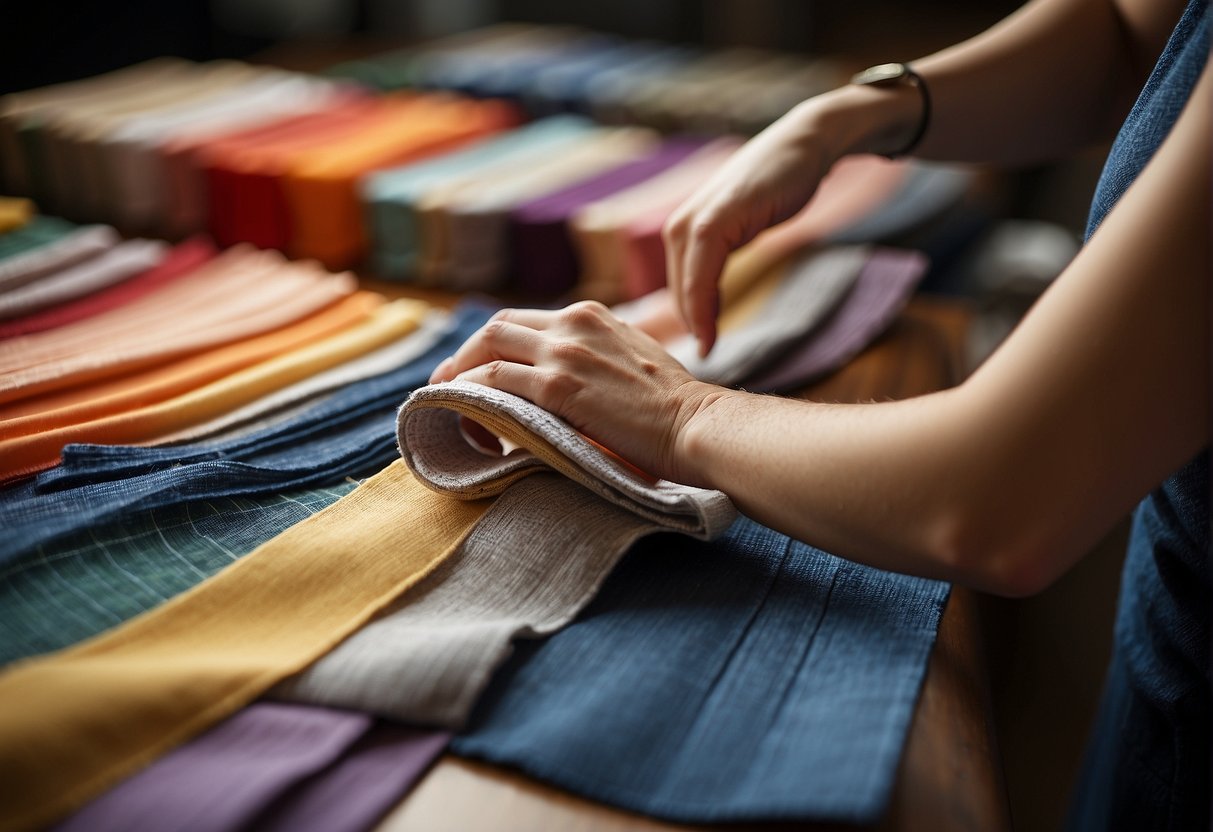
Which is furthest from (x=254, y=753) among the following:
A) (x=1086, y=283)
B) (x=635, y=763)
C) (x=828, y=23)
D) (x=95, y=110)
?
(x=828, y=23)

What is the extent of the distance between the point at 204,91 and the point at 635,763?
3.74 ft

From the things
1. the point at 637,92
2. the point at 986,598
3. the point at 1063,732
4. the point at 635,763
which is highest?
the point at 637,92

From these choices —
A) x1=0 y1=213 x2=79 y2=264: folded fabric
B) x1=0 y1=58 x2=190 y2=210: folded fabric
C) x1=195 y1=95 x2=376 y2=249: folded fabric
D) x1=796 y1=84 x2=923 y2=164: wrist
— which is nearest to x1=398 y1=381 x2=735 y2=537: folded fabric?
x1=796 y1=84 x2=923 y2=164: wrist

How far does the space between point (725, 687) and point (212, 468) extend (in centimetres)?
30

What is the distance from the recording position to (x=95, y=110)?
45.1 inches

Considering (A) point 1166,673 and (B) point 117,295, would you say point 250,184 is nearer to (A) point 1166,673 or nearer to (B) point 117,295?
(B) point 117,295

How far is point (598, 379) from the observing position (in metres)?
0.55

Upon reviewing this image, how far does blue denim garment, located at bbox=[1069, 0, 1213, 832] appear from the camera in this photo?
0.53 m

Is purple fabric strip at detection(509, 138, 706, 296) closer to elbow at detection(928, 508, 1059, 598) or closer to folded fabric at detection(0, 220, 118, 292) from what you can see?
folded fabric at detection(0, 220, 118, 292)

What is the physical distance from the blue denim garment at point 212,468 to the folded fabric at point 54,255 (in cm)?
Answer: 28

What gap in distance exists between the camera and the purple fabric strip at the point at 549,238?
0.95 m

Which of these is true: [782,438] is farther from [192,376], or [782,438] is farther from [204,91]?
[204,91]

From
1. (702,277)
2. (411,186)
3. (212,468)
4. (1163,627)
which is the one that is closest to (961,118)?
(702,277)

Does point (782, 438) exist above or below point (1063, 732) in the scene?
above
